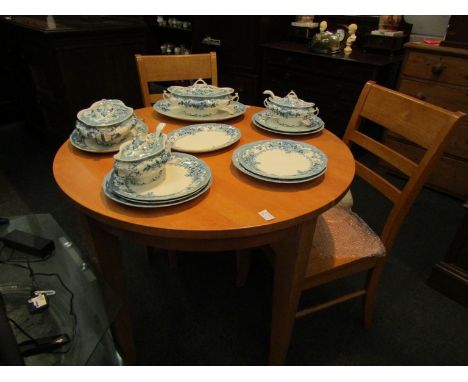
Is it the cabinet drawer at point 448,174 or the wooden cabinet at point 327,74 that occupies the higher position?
the wooden cabinet at point 327,74

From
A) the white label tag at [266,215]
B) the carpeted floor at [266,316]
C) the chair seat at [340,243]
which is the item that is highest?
the white label tag at [266,215]

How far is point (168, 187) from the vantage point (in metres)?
0.86

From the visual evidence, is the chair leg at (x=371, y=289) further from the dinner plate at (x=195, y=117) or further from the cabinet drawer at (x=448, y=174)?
the cabinet drawer at (x=448, y=174)

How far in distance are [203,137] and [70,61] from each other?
1.84 m

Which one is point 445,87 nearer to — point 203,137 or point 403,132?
point 403,132

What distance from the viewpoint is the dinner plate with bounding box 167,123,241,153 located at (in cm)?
108

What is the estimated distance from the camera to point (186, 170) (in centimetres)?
93

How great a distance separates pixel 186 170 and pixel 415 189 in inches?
28.3

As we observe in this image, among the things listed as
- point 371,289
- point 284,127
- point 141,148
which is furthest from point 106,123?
point 371,289

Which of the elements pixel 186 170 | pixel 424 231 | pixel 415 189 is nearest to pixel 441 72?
pixel 424 231

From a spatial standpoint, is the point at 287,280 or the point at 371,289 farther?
the point at 371,289

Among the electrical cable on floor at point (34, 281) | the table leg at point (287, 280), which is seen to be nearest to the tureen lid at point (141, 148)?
the table leg at point (287, 280)

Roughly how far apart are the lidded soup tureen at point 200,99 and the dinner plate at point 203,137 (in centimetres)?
11

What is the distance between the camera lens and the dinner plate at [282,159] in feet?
3.07
